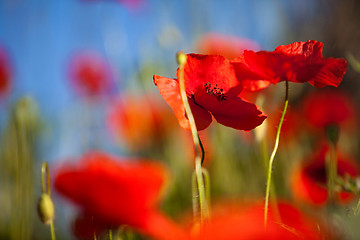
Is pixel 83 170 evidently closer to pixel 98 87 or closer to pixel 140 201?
pixel 140 201

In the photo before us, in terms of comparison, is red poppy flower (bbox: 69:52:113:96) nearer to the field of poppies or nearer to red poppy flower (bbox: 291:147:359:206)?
the field of poppies

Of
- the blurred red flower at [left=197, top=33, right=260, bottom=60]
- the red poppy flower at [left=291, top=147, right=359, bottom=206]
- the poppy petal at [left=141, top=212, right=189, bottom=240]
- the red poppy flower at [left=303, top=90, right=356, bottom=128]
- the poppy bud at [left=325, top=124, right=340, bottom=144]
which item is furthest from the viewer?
the blurred red flower at [left=197, top=33, right=260, bottom=60]

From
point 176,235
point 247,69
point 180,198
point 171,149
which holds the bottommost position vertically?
point 180,198

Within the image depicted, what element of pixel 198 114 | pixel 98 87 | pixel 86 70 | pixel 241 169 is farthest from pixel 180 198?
pixel 198 114

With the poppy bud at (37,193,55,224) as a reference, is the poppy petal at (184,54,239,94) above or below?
above

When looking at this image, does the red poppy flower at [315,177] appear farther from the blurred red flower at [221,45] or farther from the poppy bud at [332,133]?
the blurred red flower at [221,45]

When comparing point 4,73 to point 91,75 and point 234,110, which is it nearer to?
point 91,75

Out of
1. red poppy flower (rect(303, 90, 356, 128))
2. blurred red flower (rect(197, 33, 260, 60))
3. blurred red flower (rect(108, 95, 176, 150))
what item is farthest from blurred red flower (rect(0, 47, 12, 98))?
red poppy flower (rect(303, 90, 356, 128))

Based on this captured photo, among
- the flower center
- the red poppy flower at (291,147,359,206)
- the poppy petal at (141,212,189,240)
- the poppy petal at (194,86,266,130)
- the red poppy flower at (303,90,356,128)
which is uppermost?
the flower center
